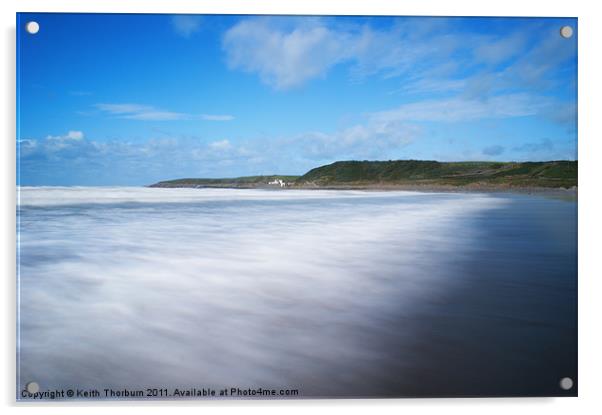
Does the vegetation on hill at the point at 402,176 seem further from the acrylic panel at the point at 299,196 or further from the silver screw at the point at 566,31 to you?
the silver screw at the point at 566,31

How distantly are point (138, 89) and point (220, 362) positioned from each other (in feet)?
8.27

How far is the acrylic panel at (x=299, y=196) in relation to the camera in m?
2.79

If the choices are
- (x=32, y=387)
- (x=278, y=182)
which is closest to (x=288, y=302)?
(x=278, y=182)

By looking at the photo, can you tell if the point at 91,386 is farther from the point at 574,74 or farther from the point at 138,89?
the point at 574,74

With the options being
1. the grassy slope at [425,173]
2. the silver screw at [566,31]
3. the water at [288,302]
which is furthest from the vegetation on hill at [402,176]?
the silver screw at [566,31]

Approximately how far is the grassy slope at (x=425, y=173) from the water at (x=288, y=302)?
241 millimetres

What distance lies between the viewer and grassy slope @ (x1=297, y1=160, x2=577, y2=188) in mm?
3914

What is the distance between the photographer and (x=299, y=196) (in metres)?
4.43

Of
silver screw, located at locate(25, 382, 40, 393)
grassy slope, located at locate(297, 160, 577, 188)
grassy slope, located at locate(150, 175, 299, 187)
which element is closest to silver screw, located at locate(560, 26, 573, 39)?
grassy slope, located at locate(297, 160, 577, 188)

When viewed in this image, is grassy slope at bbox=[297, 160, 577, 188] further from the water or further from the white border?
the white border

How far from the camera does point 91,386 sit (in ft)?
9.25

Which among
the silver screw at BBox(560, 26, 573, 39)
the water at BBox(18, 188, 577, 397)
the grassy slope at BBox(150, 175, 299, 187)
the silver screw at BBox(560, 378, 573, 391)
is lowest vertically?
the silver screw at BBox(560, 378, 573, 391)

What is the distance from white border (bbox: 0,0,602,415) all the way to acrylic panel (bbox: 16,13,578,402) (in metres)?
0.10
